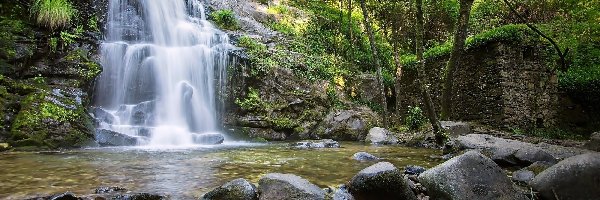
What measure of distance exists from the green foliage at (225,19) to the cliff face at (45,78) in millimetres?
5397

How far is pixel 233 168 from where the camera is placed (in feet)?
20.1

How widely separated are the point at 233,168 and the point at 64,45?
8.08 metres

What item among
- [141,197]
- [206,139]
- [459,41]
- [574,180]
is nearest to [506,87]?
[459,41]

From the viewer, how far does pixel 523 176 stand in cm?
492

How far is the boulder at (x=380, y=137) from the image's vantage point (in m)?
12.0

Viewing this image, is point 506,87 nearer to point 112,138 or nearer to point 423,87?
point 423,87

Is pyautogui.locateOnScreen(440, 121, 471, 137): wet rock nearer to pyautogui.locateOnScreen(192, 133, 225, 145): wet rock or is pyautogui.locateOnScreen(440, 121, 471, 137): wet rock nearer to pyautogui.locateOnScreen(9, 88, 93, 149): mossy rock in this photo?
pyautogui.locateOnScreen(192, 133, 225, 145): wet rock

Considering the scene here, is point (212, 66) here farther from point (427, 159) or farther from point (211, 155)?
point (427, 159)

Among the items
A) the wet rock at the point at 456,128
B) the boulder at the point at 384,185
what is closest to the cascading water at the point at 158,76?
the wet rock at the point at 456,128

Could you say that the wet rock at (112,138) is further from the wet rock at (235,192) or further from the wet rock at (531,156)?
the wet rock at (531,156)

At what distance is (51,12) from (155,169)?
804 cm

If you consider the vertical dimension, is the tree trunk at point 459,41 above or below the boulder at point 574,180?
above

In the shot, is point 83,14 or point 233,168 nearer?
point 233,168

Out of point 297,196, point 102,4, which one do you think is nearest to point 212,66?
point 102,4
